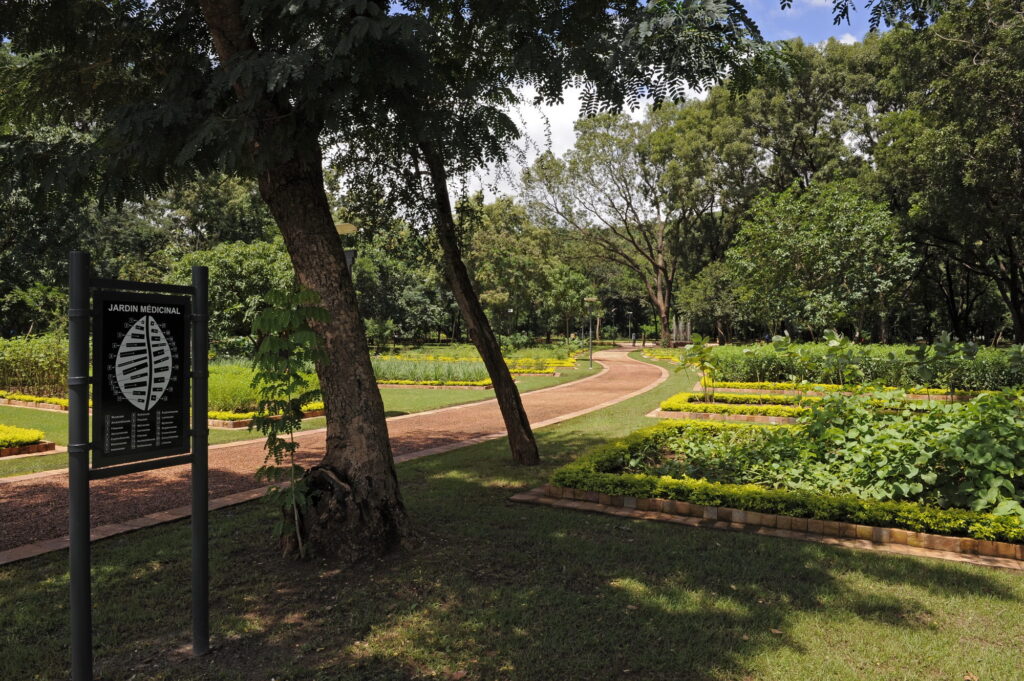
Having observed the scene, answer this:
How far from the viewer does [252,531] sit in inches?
215

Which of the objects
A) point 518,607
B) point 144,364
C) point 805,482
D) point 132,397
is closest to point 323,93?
point 144,364

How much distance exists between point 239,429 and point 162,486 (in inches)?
180

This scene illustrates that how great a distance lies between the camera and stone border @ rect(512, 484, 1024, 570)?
471cm

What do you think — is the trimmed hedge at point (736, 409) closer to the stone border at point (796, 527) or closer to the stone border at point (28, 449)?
the stone border at point (796, 527)

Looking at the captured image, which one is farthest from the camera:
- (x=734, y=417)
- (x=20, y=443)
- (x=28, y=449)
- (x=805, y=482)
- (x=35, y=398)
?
(x=35, y=398)

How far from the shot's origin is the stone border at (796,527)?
15.5ft

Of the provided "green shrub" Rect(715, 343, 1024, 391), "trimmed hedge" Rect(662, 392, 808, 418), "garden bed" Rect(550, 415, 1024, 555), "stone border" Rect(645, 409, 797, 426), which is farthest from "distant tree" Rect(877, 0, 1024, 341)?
"garden bed" Rect(550, 415, 1024, 555)

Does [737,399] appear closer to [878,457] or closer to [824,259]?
[878,457]

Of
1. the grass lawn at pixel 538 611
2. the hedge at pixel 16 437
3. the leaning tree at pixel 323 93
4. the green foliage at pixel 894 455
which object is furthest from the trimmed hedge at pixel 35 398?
the green foliage at pixel 894 455

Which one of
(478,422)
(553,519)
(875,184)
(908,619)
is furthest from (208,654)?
(875,184)

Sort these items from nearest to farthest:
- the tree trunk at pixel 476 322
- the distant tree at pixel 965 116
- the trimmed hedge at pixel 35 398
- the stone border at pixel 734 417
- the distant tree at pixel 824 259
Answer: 1. the tree trunk at pixel 476 322
2. the stone border at pixel 734 417
3. the trimmed hedge at pixel 35 398
4. the distant tree at pixel 965 116
5. the distant tree at pixel 824 259

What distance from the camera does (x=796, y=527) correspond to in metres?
5.35

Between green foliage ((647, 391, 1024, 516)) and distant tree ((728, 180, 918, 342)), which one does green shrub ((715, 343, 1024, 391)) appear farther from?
distant tree ((728, 180, 918, 342))

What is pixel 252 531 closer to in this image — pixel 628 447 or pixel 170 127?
pixel 170 127
